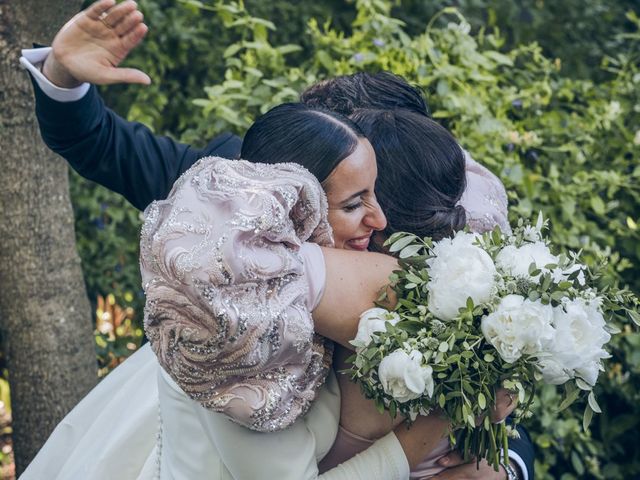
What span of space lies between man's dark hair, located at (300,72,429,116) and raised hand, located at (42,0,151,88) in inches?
22.5

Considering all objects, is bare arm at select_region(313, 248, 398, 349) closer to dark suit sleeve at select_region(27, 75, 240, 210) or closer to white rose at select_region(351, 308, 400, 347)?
white rose at select_region(351, 308, 400, 347)

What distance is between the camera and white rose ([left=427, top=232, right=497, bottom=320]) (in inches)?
89.3

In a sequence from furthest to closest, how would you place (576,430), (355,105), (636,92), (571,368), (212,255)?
(636,92)
(576,430)
(355,105)
(571,368)
(212,255)

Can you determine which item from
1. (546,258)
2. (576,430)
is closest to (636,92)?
(576,430)

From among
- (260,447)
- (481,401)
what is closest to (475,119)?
(481,401)

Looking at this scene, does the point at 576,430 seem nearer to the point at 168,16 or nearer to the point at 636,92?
the point at 636,92

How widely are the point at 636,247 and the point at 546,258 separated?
7.26 ft

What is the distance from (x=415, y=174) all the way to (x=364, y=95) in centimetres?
40

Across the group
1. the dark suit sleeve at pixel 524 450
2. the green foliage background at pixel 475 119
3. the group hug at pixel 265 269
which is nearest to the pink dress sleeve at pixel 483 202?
the group hug at pixel 265 269

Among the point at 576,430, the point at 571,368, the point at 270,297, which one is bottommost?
the point at 576,430

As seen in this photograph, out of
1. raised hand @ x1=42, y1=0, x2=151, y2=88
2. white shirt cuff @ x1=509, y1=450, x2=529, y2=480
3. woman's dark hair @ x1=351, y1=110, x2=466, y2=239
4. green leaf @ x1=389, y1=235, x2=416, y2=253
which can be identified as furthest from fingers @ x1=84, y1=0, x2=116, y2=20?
white shirt cuff @ x1=509, y1=450, x2=529, y2=480

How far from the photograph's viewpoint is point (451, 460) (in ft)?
8.97

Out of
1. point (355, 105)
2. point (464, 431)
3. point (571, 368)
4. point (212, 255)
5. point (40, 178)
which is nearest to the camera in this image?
point (212, 255)

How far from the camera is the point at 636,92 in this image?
4.69m
